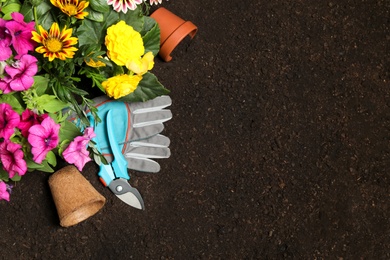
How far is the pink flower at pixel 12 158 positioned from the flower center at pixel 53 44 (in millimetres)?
252

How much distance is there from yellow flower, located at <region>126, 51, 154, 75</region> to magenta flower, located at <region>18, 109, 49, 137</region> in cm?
27

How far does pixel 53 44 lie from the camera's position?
4.70 feet

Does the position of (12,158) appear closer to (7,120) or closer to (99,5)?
(7,120)

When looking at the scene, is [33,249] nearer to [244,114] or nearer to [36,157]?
[36,157]

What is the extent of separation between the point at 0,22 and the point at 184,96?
2.32 ft

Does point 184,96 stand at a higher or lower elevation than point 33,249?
higher

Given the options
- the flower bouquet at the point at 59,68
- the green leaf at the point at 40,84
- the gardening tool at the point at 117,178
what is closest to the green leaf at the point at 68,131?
the flower bouquet at the point at 59,68

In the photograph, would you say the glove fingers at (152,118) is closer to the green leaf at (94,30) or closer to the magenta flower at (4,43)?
the green leaf at (94,30)

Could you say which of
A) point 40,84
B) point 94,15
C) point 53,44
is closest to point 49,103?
point 40,84

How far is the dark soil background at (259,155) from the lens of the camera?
1.82 meters

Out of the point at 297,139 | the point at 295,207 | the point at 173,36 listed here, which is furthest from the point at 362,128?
the point at 173,36

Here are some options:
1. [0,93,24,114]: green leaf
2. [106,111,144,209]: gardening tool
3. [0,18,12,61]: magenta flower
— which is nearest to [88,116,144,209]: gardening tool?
[106,111,144,209]: gardening tool

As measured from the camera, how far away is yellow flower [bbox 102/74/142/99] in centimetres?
157

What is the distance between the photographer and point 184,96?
192cm
